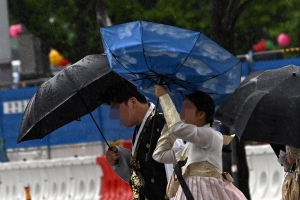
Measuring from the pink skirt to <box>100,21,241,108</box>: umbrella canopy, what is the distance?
58 cm

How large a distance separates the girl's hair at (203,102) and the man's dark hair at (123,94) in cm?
67

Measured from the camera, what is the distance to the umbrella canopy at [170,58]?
17.6 feet

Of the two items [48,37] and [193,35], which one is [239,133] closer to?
[193,35]

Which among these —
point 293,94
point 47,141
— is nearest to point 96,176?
point 47,141

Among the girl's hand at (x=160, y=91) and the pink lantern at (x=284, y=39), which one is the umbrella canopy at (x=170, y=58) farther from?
the pink lantern at (x=284, y=39)

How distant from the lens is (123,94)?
20.5 ft

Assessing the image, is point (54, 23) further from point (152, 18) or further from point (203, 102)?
point (203, 102)

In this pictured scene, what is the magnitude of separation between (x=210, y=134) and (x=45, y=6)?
17390 mm

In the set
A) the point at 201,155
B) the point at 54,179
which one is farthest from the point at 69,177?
the point at 201,155

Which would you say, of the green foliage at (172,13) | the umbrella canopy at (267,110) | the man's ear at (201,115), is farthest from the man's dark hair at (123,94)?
the green foliage at (172,13)

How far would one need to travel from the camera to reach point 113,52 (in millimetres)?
5516

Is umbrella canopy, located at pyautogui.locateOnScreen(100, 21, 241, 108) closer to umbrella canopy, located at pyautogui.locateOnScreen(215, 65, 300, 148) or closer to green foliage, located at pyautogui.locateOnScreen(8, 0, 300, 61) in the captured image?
umbrella canopy, located at pyautogui.locateOnScreen(215, 65, 300, 148)

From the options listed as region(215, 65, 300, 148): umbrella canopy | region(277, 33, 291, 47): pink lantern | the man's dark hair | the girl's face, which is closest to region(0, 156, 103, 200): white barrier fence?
the man's dark hair

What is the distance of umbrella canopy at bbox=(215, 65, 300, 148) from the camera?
604 cm
